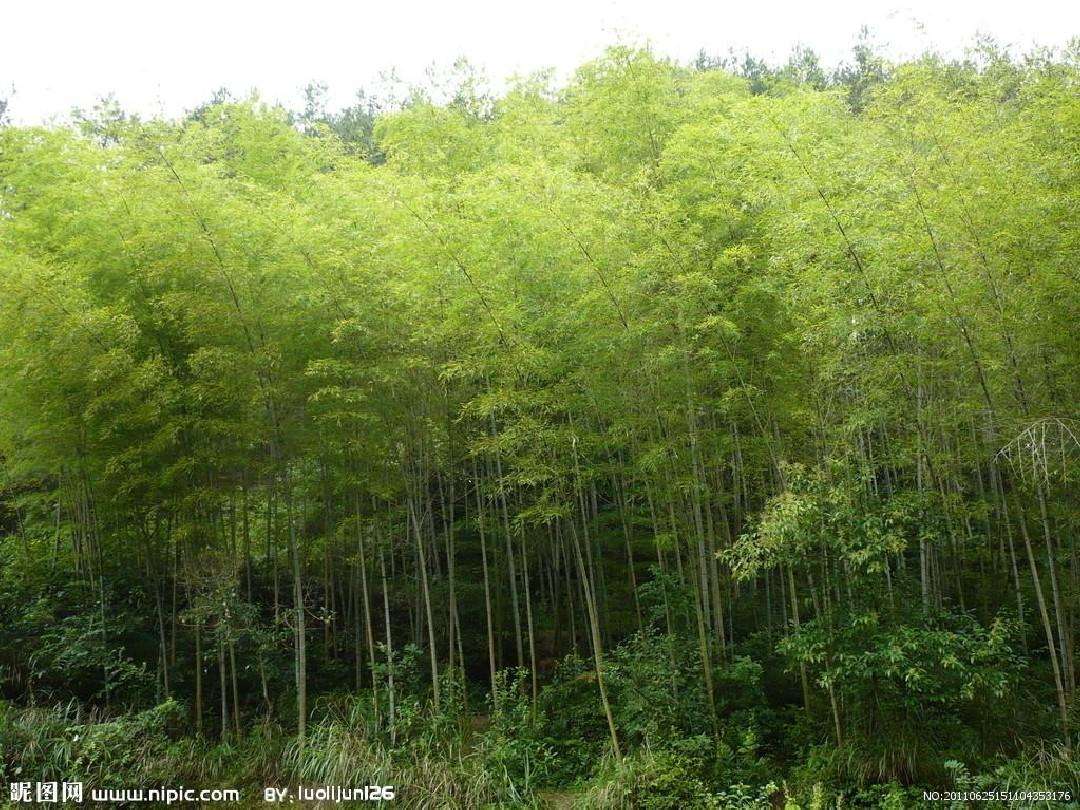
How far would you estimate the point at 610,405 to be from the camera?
7.21 metres

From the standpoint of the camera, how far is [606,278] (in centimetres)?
659

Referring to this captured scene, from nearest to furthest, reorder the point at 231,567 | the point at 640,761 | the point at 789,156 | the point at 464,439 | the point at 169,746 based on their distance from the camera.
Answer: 1. the point at 789,156
2. the point at 640,761
3. the point at 169,746
4. the point at 231,567
5. the point at 464,439

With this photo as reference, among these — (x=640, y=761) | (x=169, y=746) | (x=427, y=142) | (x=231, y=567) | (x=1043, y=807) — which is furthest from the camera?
(x=427, y=142)

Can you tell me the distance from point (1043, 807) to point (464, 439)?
20.2ft

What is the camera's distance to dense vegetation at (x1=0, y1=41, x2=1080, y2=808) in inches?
230

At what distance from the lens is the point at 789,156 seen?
5949 mm

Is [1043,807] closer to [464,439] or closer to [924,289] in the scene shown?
[924,289]

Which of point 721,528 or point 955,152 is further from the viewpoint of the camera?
point 721,528

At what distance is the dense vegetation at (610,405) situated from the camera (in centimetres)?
585

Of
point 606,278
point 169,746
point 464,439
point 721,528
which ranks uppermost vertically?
point 606,278

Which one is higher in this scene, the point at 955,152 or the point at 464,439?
the point at 955,152

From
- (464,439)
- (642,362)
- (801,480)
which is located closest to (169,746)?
(464,439)

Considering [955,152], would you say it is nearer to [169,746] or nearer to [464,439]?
[464,439]

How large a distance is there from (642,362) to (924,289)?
2339mm
